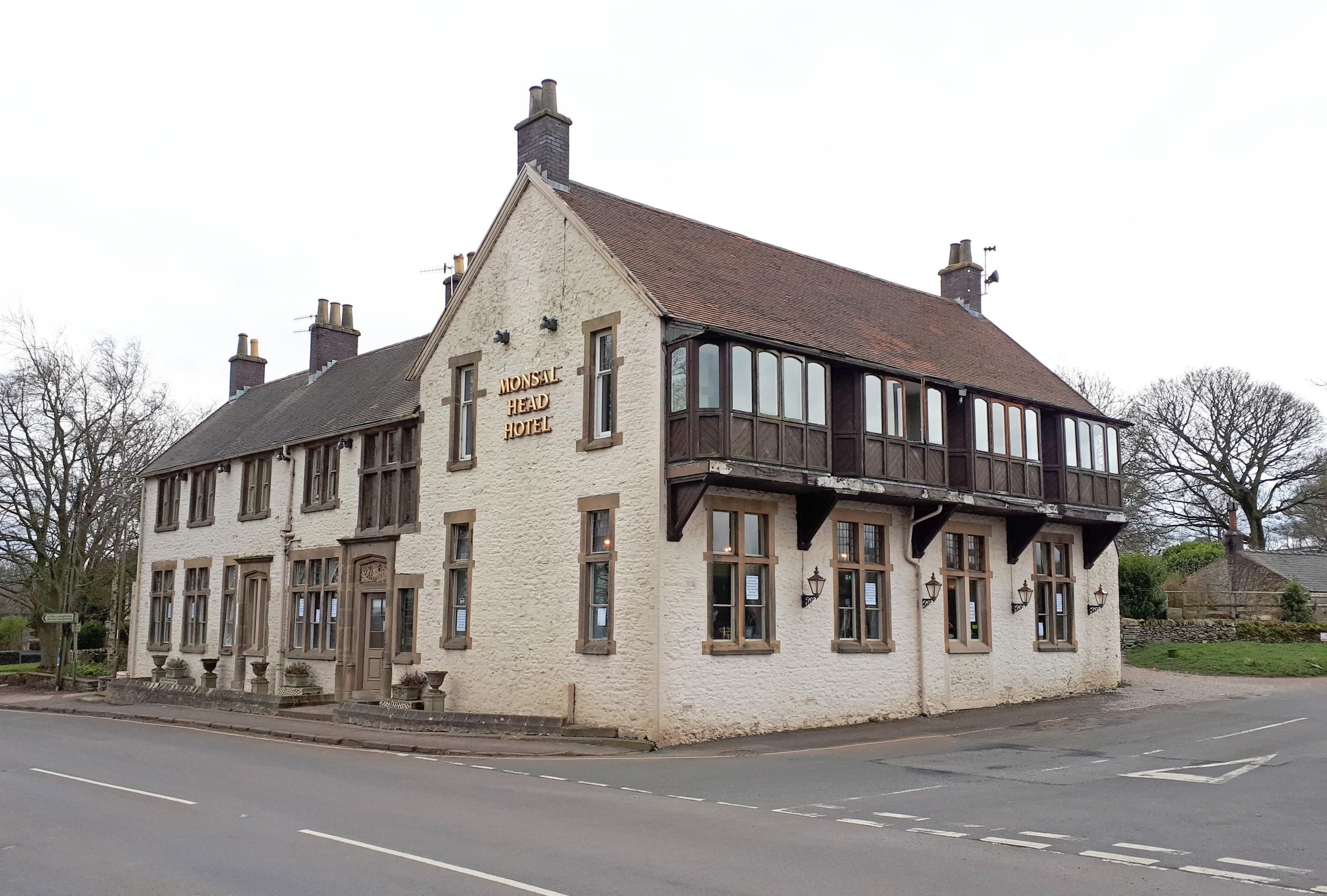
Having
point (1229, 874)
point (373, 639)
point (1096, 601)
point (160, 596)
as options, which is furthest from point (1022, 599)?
point (160, 596)

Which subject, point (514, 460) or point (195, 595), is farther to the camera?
point (195, 595)

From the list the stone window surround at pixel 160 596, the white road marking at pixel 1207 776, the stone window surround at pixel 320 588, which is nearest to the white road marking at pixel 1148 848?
the white road marking at pixel 1207 776

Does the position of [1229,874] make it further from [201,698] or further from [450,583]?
[201,698]

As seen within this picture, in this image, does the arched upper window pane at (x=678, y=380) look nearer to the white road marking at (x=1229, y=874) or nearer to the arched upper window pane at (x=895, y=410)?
the arched upper window pane at (x=895, y=410)

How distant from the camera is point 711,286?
21125 millimetres

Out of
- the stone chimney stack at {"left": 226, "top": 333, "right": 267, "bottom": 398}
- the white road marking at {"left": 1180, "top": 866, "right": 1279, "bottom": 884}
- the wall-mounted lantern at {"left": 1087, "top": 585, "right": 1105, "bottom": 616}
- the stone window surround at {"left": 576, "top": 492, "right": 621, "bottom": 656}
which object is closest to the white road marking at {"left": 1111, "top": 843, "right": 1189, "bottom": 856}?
the white road marking at {"left": 1180, "top": 866, "right": 1279, "bottom": 884}

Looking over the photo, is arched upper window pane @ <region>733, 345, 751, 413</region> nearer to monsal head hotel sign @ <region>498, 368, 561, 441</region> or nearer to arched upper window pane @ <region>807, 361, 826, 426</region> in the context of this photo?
arched upper window pane @ <region>807, 361, 826, 426</region>

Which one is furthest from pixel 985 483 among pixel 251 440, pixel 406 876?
pixel 251 440

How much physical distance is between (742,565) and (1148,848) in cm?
1043

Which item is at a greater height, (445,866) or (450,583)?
(450,583)

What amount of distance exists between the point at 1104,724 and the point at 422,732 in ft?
41.3

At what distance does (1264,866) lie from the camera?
8633 mm

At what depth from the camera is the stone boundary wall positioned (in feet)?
81.8

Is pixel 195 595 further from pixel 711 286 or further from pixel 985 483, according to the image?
pixel 985 483
